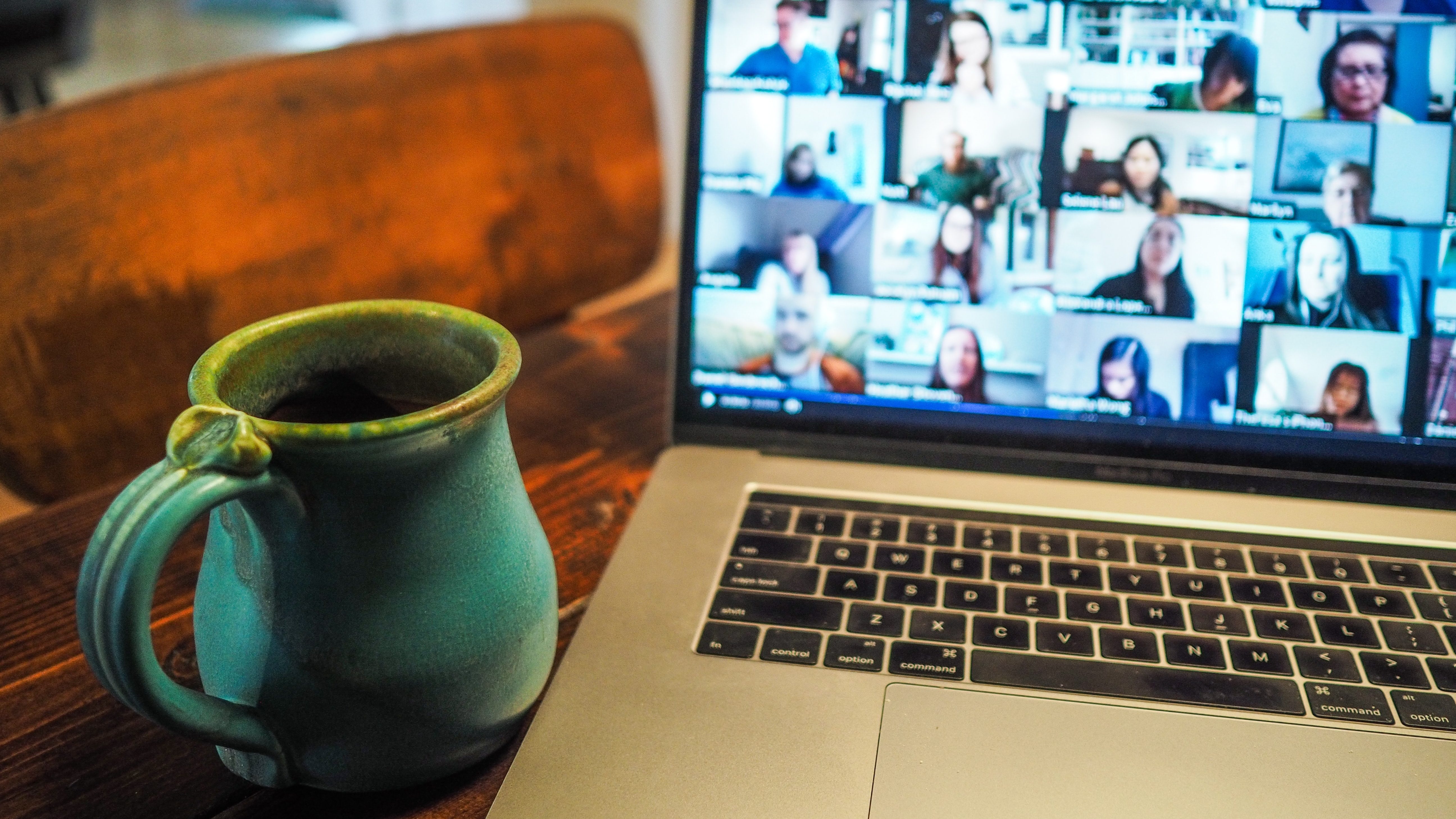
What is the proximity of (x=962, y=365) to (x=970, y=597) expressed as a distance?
0.13 meters

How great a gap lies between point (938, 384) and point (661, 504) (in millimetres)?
152

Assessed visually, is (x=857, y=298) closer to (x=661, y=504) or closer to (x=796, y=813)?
(x=661, y=504)

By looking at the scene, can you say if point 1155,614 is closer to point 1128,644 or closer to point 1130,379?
point 1128,644

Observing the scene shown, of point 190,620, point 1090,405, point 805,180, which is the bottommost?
point 190,620

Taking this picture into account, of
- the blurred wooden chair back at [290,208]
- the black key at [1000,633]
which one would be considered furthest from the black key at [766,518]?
the blurred wooden chair back at [290,208]

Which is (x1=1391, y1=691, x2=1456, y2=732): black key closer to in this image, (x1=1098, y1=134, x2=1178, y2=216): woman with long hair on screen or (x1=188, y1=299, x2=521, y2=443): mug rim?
(x1=1098, y1=134, x2=1178, y2=216): woman with long hair on screen

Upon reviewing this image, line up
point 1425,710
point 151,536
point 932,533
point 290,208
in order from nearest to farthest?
point 151,536 < point 1425,710 < point 932,533 < point 290,208

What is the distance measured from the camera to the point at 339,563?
310 millimetres

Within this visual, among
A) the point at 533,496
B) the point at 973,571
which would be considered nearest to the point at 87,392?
the point at 533,496

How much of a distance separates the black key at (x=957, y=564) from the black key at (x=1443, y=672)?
17 centimetres

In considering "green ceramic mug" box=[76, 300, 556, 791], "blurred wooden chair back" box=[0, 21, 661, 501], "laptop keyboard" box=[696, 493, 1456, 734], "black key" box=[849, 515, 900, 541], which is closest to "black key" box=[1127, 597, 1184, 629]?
"laptop keyboard" box=[696, 493, 1456, 734]

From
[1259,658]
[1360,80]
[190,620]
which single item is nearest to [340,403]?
[190,620]

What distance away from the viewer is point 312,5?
433cm

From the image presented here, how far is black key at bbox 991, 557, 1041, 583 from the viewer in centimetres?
45
